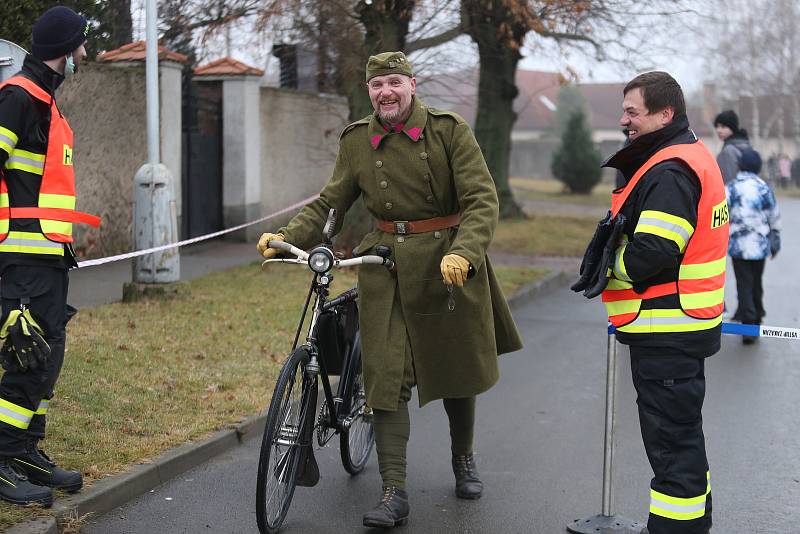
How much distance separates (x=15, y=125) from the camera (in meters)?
4.55

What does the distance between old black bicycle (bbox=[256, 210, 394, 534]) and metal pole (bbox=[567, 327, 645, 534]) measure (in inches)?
43.0

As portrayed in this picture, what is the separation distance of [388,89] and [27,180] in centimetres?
157

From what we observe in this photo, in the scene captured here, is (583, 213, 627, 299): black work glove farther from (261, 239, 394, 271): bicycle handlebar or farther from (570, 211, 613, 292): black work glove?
(261, 239, 394, 271): bicycle handlebar

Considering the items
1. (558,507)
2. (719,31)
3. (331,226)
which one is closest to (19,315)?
(331,226)

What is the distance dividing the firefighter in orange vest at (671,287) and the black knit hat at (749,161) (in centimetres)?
581

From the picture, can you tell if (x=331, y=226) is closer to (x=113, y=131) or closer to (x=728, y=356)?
(x=728, y=356)

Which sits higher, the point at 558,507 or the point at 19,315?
the point at 19,315

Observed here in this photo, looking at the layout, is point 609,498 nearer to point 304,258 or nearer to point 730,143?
point 304,258

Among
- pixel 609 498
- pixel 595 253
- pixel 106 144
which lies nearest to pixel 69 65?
pixel 595 253

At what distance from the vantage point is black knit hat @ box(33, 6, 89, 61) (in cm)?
471

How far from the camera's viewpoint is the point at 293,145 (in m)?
17.8

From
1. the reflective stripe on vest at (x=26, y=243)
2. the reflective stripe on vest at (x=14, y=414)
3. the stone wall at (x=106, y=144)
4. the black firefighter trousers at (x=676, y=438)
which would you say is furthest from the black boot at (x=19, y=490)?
the stone wall at (x=106, y=144)

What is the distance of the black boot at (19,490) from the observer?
4695mm

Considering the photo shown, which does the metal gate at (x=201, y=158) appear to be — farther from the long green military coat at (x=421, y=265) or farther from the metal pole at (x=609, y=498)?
the metal pole at (x=609, y=498)
